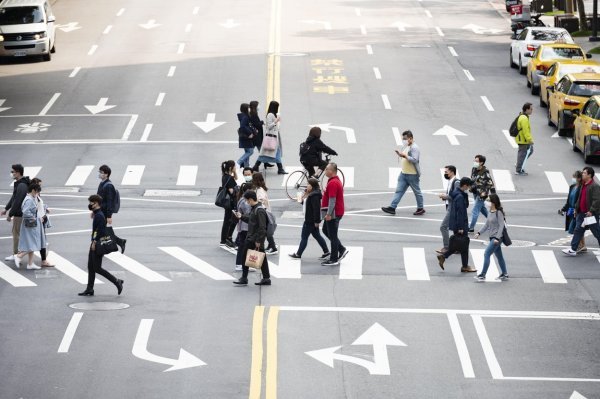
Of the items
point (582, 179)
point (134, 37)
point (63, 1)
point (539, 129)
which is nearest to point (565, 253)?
point (582, 179)

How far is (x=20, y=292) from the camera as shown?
64.3ft

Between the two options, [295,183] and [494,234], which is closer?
[494,234]

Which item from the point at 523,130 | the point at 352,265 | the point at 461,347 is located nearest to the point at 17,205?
the point at 352,265

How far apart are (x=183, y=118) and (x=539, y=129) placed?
33.9 ft

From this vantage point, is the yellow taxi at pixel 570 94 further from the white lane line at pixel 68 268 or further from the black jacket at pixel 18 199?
the black jacket at pixel 18 199

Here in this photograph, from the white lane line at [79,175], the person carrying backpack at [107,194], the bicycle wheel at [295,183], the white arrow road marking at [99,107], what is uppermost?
the person carrying backpack at [107,194]

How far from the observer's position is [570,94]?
34344 millimetres

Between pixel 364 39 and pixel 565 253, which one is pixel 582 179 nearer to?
pixel 565 253

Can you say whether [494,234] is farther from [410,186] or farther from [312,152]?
[312,152]

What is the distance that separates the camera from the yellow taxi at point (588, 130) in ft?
101

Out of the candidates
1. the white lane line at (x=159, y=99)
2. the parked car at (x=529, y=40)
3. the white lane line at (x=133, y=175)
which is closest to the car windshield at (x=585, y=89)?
the parked car at (x=529, y=40)

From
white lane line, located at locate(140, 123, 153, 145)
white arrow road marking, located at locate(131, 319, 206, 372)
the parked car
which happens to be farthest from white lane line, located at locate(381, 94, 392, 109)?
white arrow road marking, located at locate(131, 319, 206, 372)

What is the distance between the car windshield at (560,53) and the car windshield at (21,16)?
713 inches

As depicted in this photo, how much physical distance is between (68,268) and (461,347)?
7.48 m
